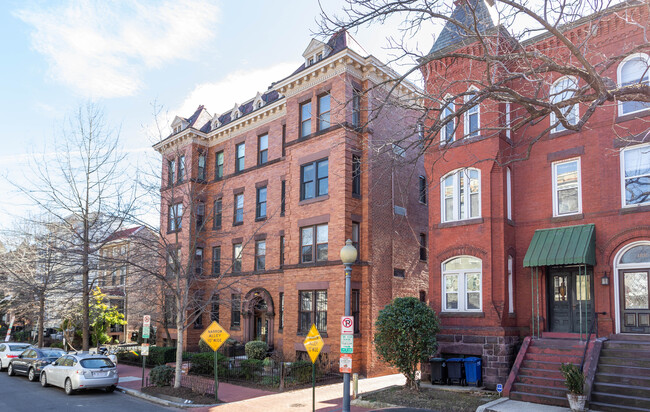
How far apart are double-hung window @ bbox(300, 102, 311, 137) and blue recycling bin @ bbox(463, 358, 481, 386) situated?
12.7 meters

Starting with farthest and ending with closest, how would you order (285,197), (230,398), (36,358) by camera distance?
(285,197) < (36,358) < (230,398)

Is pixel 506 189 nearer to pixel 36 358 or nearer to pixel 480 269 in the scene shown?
pixel 480 269

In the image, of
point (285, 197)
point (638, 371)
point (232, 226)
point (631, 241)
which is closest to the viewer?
point (638, 371)

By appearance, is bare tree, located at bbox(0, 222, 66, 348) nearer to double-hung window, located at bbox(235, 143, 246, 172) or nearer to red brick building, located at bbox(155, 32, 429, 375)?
red brick building, located at bbox(155, 32, 429, 375)

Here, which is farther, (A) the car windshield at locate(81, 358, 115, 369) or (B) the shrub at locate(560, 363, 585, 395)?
(A) the car windshield at locate(81, 358, 115, 369)

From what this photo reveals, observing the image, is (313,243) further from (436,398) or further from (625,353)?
(625,353)

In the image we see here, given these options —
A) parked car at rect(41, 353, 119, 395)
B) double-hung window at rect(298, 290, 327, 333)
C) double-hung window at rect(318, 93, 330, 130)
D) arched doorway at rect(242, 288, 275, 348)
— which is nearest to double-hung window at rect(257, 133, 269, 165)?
double-hung window at rect(318, 93, 330, 130)

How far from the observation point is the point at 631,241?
15430 millimetres

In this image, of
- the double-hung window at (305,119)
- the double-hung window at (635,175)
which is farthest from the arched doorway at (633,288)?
the double-hung window at (305,119)

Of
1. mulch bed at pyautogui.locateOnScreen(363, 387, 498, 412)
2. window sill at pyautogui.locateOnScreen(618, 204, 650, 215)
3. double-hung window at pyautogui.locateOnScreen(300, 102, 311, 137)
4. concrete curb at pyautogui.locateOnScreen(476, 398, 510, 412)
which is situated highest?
double-hung window at pyautogui.locateOnScreen(300, 102, 311, 137)

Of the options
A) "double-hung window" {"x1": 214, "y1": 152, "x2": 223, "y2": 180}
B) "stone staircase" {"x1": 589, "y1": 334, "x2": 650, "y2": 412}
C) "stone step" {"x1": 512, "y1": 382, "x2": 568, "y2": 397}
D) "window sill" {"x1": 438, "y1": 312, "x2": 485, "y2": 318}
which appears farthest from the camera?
"double-hung window" {"x1": 214, "y1": 152, "x2": 223, "y2": 180}

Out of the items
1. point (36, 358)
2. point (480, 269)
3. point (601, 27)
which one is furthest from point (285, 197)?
point (601, 27)

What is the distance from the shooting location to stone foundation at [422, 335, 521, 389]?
53.5 feet

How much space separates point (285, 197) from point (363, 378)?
9776 millimetres
